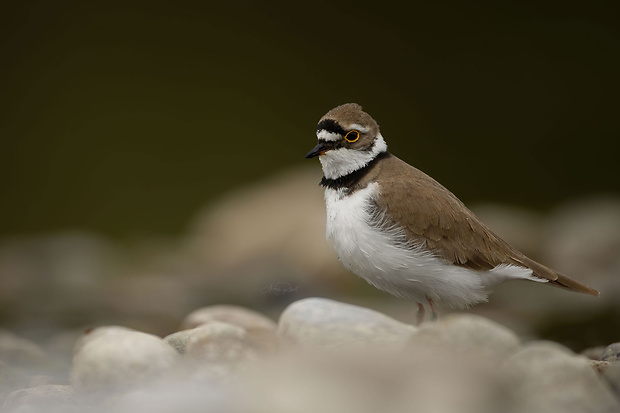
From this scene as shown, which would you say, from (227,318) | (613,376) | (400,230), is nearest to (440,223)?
(400,230)

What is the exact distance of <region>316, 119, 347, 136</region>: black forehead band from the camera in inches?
175

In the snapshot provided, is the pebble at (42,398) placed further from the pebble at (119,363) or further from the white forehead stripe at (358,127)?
the white forehead stripe at (358,127)

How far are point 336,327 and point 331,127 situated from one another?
1.21 meters

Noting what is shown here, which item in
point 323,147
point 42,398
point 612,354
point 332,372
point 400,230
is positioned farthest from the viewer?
point 323,147

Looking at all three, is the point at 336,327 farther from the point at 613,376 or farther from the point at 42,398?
the point at 42,398

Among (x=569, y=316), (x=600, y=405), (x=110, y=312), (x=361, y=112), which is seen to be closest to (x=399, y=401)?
(x=600, y=405)

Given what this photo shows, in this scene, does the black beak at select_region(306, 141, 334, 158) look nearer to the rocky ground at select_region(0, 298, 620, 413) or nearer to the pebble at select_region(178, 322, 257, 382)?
the rocky ground at select_region(0, 298, 620, 413)

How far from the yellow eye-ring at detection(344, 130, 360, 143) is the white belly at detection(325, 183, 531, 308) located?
295 mm

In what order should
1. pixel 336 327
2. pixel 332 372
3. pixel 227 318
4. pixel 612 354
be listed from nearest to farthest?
pixel 332 372
pixel 336 327
pixel 612 354
pixel 227 318

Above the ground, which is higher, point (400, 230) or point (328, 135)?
point (328, 135)

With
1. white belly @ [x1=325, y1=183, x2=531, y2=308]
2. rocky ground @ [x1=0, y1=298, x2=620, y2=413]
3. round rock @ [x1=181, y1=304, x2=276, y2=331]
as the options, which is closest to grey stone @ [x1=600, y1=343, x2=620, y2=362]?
rocky ground @ [x1=0, y1=298, x2=620, y2=413]

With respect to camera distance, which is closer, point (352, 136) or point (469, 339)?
point (469, 339)

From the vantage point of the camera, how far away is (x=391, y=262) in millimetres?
4324

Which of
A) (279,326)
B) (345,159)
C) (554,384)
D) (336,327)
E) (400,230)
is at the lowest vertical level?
(554,384)
